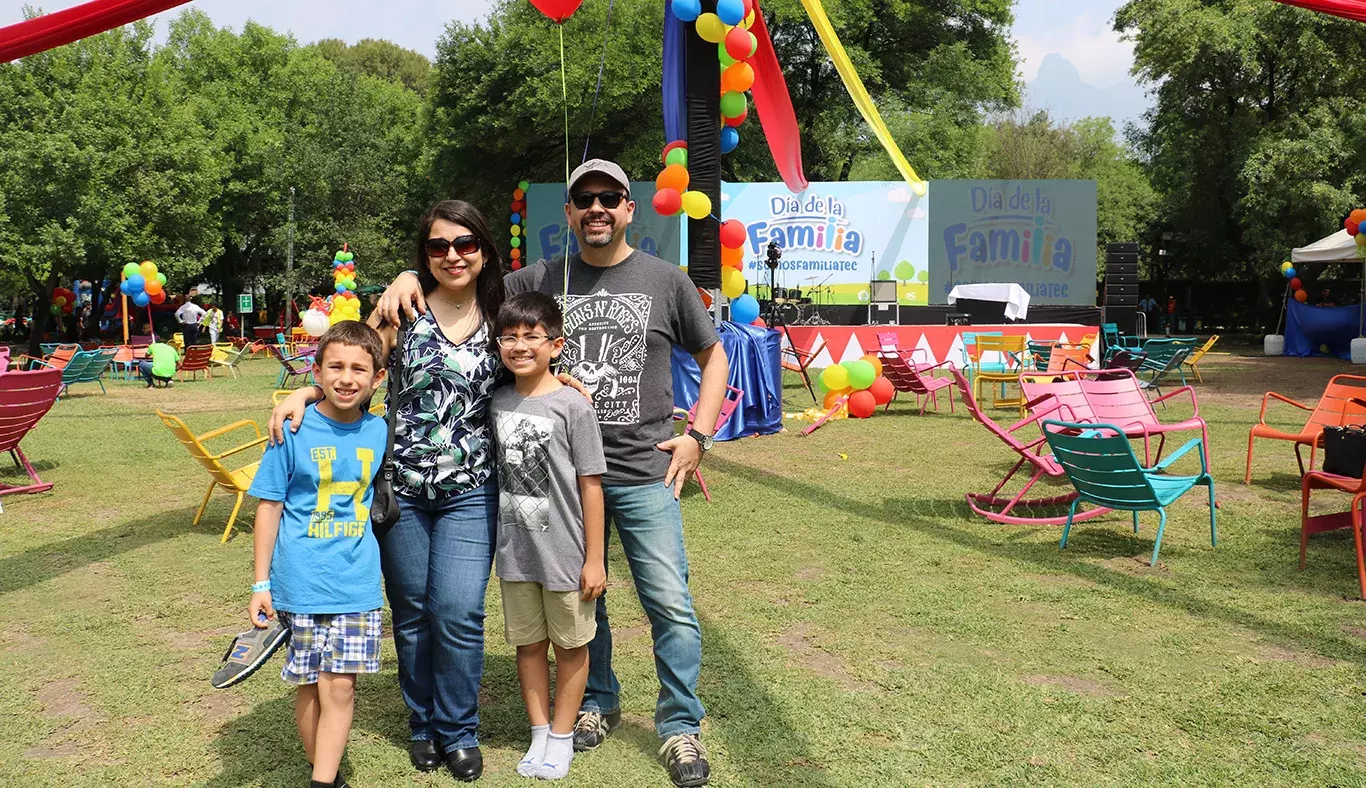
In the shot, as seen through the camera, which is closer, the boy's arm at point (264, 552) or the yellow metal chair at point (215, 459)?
the boy's arm at point (264, 552)

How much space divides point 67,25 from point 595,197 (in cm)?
357

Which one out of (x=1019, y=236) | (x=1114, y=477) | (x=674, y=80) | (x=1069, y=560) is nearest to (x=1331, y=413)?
(x=1114, y=477)

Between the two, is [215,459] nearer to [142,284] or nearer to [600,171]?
[600,171]

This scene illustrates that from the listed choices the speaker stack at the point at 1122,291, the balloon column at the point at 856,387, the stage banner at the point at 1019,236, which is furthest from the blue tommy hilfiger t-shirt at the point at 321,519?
the stage banner at the point at 1019,236

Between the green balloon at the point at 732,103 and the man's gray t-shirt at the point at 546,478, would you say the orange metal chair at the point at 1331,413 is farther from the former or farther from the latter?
the man's gray t-shirt at the point at 546,478

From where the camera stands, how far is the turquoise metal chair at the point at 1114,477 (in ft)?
17.9

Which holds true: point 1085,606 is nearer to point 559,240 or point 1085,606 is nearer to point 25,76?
point 559,240

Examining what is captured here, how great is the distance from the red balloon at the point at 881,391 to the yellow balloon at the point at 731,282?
2.42 metres

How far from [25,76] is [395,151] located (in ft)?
50.2

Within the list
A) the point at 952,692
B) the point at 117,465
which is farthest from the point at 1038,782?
the point at 117,465

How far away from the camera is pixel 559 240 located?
23.8 metres

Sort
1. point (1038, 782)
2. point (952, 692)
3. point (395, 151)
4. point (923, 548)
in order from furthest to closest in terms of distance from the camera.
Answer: point (395, 151)
point (923, 548)
point (952, 692)
point (1038, 782)

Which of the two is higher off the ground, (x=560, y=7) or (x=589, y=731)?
(x=560, y=7)

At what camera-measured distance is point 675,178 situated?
9.22m
